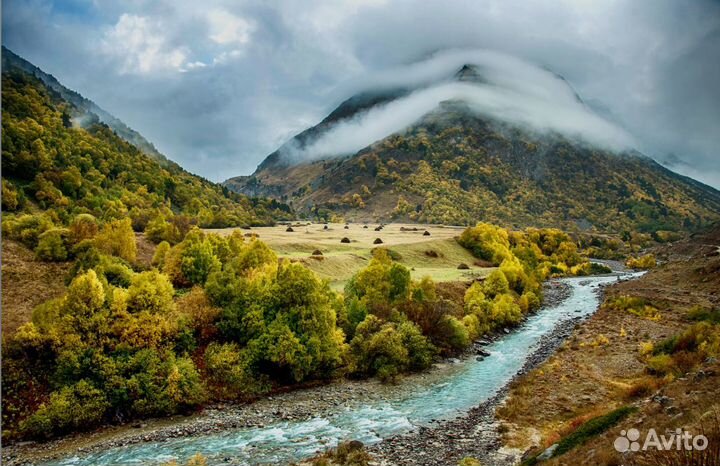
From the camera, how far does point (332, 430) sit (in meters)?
29.0

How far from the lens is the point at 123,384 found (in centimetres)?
3027

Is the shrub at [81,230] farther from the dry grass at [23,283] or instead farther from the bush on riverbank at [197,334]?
the dry grass at [23,283]

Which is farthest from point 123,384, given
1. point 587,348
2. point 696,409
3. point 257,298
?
point 587,348

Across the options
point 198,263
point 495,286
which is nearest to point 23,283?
point 198,263

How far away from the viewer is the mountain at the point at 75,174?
75.1 metres

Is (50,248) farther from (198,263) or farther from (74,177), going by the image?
(74,177)

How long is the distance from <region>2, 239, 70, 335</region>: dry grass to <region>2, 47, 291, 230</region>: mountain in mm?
17527

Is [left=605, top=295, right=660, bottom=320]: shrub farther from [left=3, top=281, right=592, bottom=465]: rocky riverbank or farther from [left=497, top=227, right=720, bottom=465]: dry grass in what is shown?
[left=3, top=281, right=592, bottom=465]: rocky riverbank

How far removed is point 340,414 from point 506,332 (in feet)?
98.3

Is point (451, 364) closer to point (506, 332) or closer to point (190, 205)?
point (506, 332)

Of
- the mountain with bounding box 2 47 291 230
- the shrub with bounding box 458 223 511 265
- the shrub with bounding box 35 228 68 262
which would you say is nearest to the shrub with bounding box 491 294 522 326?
the shrub with bounding box 458 223 511 265

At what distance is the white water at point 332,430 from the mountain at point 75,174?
4996cm

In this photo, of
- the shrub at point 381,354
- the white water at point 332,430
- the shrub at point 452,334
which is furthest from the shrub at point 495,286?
the shrub at point 381,354

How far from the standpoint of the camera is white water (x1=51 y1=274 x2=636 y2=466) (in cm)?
2555
